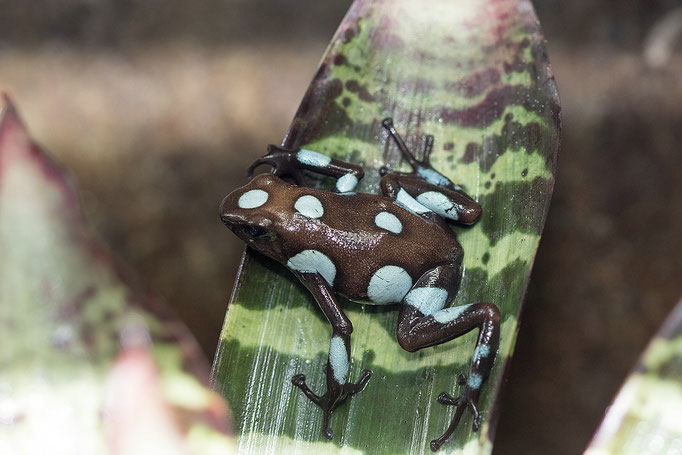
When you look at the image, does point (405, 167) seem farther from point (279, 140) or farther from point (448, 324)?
point (279, 140)

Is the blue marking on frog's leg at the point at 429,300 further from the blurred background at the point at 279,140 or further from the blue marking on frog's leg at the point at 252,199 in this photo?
the blurred background at the point at 279,140

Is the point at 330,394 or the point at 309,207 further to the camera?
the point at 309,207

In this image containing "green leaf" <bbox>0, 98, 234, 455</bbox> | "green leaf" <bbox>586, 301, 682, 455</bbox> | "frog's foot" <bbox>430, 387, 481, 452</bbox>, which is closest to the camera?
"green leaf" <bbox>0, 98, 234, 455</bbox>

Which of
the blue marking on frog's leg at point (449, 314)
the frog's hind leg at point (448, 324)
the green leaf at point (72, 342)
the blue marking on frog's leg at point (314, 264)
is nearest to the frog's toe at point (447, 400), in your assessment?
the frog's hind leg at point (448, 324)

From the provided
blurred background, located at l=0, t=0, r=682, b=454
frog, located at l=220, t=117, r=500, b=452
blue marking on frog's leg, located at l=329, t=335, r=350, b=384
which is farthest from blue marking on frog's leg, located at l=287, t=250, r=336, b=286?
blurred background, located at l=0, t=0, r=682, b=454

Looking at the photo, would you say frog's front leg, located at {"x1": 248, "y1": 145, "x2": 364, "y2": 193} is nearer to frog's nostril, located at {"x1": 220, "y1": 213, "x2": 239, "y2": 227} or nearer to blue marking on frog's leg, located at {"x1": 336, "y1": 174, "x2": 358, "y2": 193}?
blue marking on frog's leg, located at {"x1": 336, "y1": 174, "x2": 358, "y2": 193}

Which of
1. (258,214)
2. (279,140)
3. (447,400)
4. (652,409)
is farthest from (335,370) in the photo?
(279,140)

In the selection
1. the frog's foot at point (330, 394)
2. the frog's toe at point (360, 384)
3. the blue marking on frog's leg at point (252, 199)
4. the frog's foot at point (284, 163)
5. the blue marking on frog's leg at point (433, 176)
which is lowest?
the frog's foot at point (330, 394)
